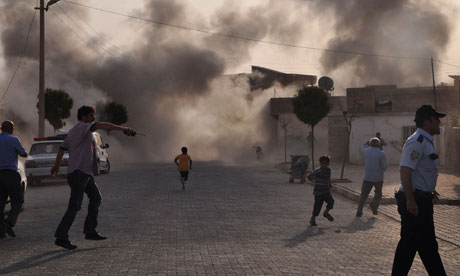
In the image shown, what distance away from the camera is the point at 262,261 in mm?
7094

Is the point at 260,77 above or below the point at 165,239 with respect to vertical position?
above

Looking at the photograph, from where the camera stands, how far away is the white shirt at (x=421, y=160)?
532cm

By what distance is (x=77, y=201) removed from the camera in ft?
26.7

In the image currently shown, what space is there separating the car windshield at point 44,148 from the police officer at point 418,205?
719 inches

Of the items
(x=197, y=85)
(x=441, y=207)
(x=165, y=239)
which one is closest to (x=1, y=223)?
(x=165, y=239)

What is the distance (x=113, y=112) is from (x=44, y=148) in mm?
35429

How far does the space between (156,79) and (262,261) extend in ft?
169

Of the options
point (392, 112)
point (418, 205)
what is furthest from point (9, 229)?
point (392, 112)

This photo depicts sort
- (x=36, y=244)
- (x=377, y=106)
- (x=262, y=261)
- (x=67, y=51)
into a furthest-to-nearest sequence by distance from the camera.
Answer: (x=67, y=51) → (x=377, y=106) → (x=36, y=244) → (x=262, y=261)

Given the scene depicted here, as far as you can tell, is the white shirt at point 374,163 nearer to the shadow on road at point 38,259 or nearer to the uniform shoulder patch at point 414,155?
the shadow on road at point 38,259

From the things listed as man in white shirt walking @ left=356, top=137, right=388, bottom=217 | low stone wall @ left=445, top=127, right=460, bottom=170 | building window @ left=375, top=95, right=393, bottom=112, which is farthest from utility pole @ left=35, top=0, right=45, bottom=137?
building window @ left=375, top=95, right=393, bottom=112

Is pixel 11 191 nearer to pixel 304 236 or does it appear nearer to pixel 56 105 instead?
pixel 304 236

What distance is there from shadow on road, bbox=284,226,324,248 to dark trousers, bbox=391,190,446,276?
3.04 metres

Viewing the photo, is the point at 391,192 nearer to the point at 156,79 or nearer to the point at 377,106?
the point at 377,106
